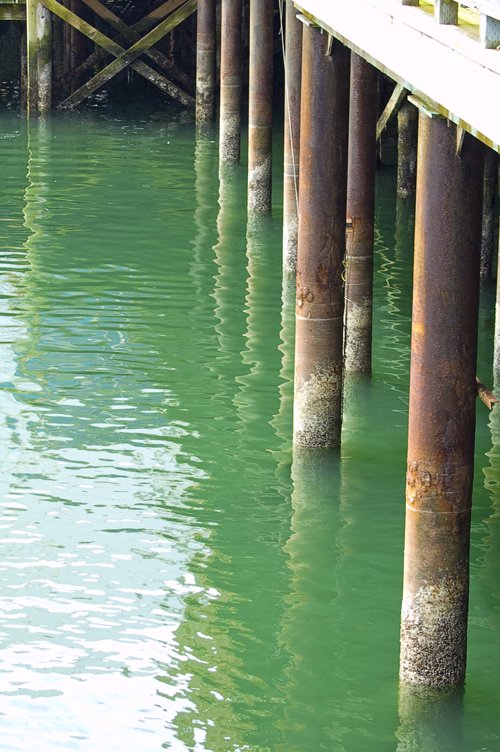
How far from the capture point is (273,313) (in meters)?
12.4

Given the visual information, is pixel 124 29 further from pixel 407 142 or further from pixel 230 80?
pixel 407 142

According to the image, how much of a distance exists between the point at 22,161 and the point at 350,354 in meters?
8.77

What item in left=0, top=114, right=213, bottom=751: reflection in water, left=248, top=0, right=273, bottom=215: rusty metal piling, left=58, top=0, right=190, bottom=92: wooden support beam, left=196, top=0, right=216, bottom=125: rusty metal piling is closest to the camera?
left=0, top=114, right=213, bottom=751: reflection in water

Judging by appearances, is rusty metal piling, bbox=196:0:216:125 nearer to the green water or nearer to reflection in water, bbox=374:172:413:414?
reflection in water, bbox=374:172:413:414

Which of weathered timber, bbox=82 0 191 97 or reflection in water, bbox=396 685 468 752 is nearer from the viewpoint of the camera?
reflection in water, bbox=396 685 468 752

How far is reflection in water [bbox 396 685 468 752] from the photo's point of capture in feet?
20.7

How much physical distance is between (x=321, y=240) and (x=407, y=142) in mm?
7011

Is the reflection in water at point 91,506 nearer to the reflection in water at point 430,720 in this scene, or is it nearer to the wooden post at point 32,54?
the reflection in water at point 430,720

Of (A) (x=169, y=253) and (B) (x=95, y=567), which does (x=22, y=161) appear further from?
(B) (x=95, y=567)

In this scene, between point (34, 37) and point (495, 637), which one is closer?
point (495, 637)

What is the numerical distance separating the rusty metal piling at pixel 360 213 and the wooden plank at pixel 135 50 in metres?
10.3

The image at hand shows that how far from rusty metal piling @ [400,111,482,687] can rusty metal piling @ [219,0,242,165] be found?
1008 cm

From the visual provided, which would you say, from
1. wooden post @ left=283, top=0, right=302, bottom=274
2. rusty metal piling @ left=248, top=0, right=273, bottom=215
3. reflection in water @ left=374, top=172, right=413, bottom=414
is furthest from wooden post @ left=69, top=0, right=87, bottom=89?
wooden post @ left=283, top=0, right=302, bottom=274

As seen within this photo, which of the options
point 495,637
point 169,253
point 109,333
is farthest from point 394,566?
point 169,253
